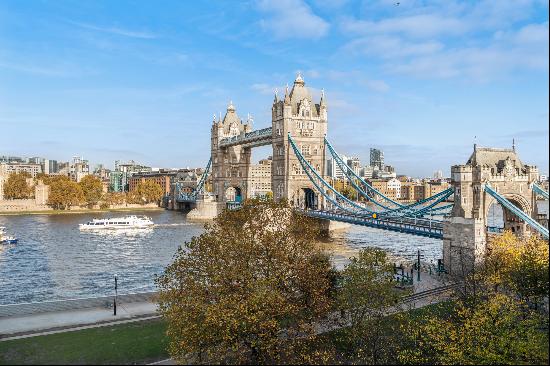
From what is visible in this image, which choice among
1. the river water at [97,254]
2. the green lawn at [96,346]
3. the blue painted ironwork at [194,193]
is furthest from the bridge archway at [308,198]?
the green lawn at [96,346]

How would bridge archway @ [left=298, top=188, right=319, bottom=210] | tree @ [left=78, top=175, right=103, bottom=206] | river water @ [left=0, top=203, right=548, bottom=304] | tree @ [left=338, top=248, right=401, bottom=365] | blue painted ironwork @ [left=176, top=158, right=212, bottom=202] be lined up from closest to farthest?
tree @ [left=338, top=248, right=401, bottom=365]
river water @ [left=0, top=203, right=548, bottom=304]
bridge archway @ [left=298, top=188, right=319, bottom=210]
blue painted ironwork @ [left=176, top=158, right=212, bottom=202]
tree @ [left=78, top=175, right=103, bottom=206]

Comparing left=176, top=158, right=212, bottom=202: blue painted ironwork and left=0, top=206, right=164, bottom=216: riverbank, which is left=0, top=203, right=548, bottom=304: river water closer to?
left=0, top=206, right=164, bottom=216: riverbank

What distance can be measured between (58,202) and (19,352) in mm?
128640

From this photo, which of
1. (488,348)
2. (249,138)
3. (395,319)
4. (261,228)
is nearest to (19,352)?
(261,228)

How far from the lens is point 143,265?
58812 millimetres

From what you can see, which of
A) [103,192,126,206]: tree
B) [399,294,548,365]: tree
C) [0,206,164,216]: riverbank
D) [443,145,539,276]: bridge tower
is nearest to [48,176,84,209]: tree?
[0,206,164,216]: riverbank

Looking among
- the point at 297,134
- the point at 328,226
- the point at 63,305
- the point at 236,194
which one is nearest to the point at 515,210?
the point at 63,305

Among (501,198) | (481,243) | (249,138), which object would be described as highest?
(249,138)

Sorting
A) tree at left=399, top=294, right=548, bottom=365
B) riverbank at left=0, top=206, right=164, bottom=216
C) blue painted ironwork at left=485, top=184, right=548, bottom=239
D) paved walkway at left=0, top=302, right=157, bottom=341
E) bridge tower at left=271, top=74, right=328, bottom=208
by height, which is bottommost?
paved walkway at left=0, top=302, right=157, bottom=341

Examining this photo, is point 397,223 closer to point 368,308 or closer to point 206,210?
point 368,308

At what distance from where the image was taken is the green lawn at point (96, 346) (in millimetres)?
23734

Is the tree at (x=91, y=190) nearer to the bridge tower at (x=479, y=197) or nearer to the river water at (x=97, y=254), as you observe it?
the river water at (x=97, y=254)

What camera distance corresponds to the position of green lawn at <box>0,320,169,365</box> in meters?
23.7

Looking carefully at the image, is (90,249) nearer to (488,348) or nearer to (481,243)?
(481,243)
